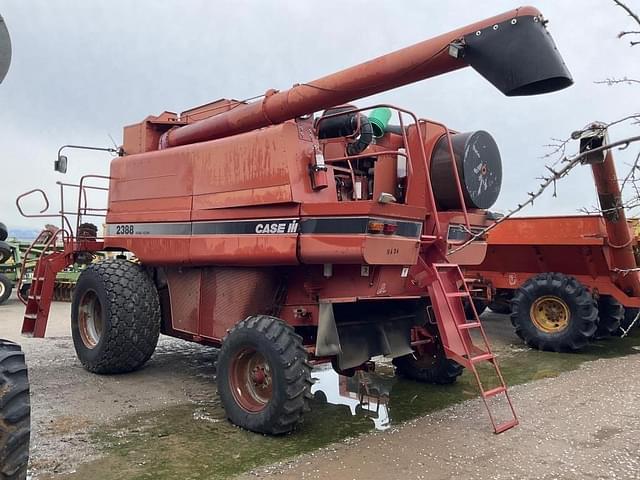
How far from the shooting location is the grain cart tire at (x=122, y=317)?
6.30 metres

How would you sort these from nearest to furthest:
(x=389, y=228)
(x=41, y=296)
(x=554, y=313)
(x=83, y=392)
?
(x=389, y=228) < (x=83, y=392) < (x=41, y=296) < (x=554, y=313)

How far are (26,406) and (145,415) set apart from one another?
249 centimetres

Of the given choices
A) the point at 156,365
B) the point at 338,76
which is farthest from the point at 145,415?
the point at 338,76

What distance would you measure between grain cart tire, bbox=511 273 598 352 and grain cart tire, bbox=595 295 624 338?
3.05ft

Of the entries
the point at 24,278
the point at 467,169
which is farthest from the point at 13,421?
the point at 24,278

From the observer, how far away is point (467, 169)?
544 centimetres

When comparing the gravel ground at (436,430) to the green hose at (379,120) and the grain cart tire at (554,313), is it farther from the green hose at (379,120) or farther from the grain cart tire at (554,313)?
the green hose at (379,120)

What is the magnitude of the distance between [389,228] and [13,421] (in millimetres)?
3009

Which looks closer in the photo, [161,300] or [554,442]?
[554,442]

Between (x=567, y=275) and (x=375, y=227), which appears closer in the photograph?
(x=375, y=227)

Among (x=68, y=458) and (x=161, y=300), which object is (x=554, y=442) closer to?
(x=68, y=458)

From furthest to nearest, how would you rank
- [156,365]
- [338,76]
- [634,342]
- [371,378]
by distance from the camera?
1. [634,342]
2. [156,365]
3. [371,378]
4. [338,76]

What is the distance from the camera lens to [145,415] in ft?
17.1

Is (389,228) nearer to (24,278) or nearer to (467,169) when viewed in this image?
(467,169)
